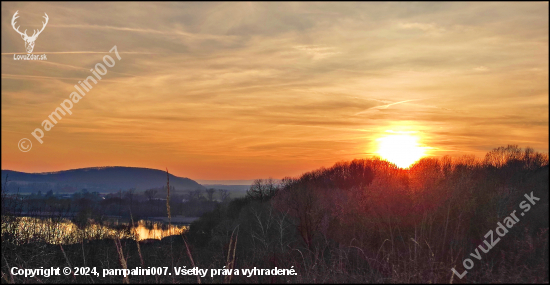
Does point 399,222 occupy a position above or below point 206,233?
above

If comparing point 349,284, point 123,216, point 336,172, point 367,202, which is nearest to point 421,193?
point 367,202

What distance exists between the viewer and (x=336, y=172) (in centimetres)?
8019

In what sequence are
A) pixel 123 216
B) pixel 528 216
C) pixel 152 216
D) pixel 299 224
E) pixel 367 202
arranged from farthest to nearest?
1. pixel 152 216
2. pixel 123 216
3. pixel 299 224
4. pixel 367 202
5. pixel 528 216

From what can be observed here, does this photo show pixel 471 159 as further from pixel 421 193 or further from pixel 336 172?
pixel 421 193

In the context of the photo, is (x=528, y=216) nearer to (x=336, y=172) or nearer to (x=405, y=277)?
(x=405, y=277)

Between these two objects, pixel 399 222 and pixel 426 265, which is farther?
pixel 399 222

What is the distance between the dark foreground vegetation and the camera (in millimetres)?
7492

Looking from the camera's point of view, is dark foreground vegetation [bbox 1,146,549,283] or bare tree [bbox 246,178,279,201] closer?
dark foreground vegetation [bbox 1,146,549,283]

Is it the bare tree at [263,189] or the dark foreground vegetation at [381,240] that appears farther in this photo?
the bare tree at [263,189]

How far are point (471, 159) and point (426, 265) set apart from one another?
66.6m

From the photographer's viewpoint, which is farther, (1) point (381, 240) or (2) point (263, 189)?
(2) point (263, 189)

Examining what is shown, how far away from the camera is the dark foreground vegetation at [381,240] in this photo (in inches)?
295

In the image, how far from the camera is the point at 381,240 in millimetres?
20703

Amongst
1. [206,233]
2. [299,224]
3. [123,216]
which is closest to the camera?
[299,224]
